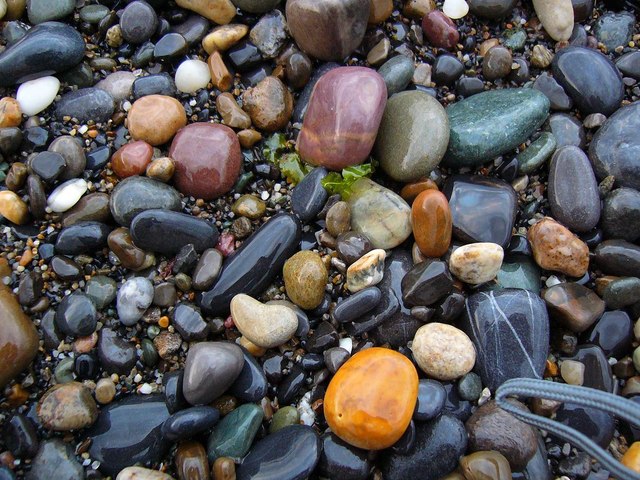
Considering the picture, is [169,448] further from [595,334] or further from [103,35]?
[103,35]

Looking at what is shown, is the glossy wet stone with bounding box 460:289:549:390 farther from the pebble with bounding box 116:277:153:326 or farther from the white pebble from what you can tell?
the white pebble

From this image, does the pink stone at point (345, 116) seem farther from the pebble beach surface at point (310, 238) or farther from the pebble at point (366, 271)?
the pebble at point (366, 271)

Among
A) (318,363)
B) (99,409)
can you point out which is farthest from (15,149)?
(318,363)

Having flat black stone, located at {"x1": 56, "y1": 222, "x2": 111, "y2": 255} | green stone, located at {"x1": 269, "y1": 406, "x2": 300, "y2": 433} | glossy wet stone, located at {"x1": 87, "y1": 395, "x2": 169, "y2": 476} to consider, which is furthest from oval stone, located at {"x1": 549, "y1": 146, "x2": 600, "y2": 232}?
flat black stone, located at {"x1": 56, "y1": 222, "x2": 111, "y2": 255}

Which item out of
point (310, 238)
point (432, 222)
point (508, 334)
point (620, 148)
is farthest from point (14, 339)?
point (620, 148)

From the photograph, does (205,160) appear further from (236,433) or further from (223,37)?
(236,433)

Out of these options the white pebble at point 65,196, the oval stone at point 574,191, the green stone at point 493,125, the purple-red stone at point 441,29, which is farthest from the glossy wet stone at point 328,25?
the white pebble at point 65,196

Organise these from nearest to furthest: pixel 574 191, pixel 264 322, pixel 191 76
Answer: pixel 264 322 → pixel 574 191 → pixel 191 76
